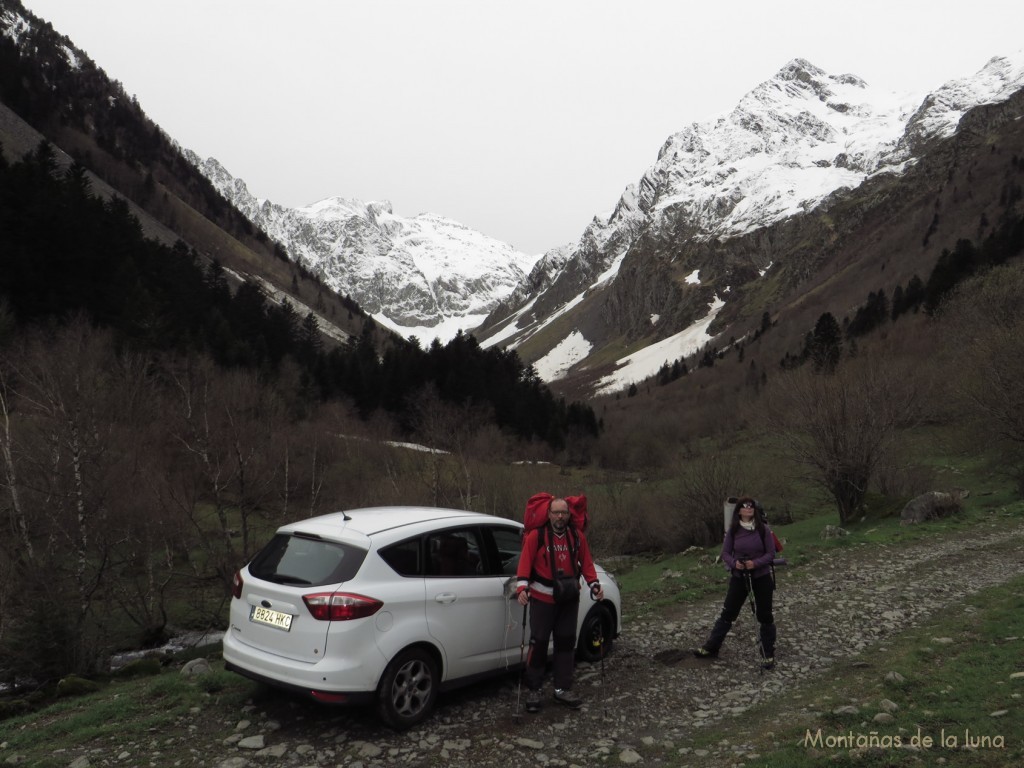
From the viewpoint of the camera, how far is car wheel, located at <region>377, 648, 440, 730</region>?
674cm

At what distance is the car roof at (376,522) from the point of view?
723 cm

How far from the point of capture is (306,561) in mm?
7113

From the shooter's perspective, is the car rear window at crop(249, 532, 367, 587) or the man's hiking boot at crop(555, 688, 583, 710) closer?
the car rear window at crop(249, 532, 367, 587)

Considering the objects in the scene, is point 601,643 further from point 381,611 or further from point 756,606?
point 381,611

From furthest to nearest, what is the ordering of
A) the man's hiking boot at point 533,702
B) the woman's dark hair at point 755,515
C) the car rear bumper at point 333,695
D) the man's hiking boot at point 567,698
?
the woman's dark hair at point 755,515 < the man's hiking boot at point 567,698 < the man's hiking boot at point 533,702 < the car rear bumper at point 333,695

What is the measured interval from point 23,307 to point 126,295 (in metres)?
6.70

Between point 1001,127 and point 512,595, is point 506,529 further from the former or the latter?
point 1001,127

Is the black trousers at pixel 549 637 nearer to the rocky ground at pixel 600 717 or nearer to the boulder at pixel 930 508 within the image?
the rocky ground at pixel 600 717

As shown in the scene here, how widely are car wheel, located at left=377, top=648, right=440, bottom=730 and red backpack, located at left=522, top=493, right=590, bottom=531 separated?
6.20 feet

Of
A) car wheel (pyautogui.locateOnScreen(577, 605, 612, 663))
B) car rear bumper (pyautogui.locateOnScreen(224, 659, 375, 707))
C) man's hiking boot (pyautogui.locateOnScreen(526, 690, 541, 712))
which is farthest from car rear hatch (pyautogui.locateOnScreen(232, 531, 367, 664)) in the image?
car wheel (pyautogui.locateOnScreen(577, 605, 612, 663))

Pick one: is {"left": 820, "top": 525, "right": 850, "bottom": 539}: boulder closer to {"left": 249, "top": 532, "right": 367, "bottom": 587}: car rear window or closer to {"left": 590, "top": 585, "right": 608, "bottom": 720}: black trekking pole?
{"left": 590, "top": 585, "right": 608, "bottom": 720}: black trekking pole

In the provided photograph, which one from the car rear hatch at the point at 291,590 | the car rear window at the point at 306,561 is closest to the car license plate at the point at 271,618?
the car rear hatch at the point at 291,590

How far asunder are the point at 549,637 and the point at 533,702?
73 centimetres

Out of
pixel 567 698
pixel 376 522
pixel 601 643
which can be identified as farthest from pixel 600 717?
pixel 376 522
